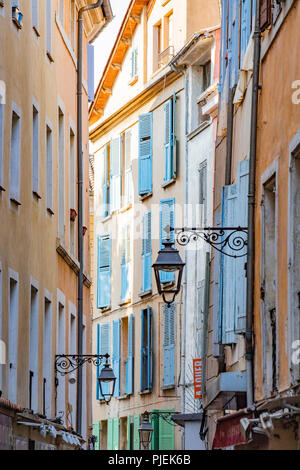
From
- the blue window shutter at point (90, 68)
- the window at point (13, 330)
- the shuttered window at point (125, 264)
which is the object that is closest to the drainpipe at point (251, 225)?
the window at point (13, 330)

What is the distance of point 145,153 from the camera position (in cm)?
3750

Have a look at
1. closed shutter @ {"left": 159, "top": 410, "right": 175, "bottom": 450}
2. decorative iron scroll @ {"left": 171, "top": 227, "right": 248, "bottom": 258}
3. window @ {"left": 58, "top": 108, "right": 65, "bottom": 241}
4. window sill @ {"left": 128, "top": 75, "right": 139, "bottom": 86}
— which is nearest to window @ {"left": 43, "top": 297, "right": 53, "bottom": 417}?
window @ {"left": 58, "top": 108, "right": 65, "bottom": 241}

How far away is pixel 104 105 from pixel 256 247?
26.5 metres

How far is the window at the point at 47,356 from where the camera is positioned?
2270cm

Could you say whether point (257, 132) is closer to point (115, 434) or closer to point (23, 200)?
point (23, 200)

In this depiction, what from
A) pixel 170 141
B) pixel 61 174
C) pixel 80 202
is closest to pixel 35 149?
pixel 61 174

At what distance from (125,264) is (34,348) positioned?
1760cm

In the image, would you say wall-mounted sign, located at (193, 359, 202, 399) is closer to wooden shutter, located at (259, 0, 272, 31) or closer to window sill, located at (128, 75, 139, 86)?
window sill, located at (128, 75, 139, 86)

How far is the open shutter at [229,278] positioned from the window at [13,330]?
2.83 meters

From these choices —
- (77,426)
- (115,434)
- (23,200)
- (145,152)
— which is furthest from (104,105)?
(23,200)

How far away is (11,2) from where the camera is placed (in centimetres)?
1927

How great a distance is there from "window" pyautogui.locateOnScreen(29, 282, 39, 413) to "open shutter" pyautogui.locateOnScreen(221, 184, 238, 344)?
12.2ft

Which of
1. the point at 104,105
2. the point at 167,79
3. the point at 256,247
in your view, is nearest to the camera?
the point at 256,247

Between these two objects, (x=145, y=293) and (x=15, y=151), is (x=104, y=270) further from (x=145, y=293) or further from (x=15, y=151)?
(x=15, y=151)
